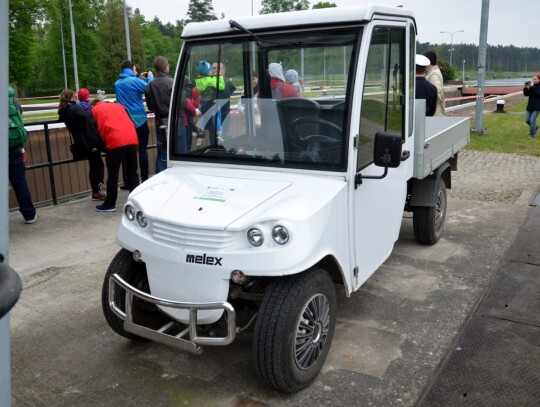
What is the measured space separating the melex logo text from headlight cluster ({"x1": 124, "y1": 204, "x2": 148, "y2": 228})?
0.47 meters

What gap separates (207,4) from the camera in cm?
10688

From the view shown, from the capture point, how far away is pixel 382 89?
4.15 m

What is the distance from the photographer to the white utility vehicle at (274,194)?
322 cm

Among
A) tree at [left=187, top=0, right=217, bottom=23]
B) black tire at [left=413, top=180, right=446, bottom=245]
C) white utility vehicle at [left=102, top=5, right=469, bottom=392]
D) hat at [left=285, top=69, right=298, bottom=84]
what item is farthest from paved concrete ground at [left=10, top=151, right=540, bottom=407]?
tree at [left=187, top=0, right=217, bottom=23]

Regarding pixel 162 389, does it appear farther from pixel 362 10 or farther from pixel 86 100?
pixel 86 100

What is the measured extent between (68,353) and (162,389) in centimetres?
92

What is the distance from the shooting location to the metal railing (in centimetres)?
809

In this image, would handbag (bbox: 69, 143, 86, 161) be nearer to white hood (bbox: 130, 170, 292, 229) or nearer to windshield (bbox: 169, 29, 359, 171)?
windshield (bbox: 169, 29, 359, 171)

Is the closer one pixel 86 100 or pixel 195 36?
pixel 195 36

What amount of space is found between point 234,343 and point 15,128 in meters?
4.14

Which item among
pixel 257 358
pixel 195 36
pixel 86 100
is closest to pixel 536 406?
pixel 257 358

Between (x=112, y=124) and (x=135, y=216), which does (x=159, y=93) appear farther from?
(x=135, y=216)

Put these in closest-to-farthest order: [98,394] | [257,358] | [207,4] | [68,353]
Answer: [257,358] < [98,394] < [68,353] < [207,4]

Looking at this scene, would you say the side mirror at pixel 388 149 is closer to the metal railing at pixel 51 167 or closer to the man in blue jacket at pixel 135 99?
the man in blue jacket at pixel 135 99
